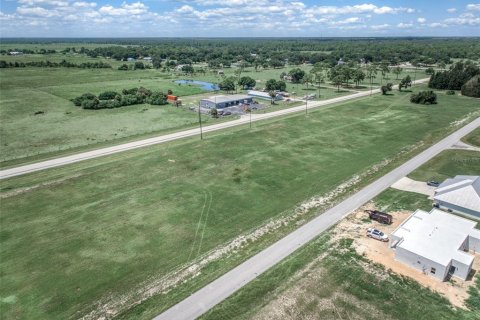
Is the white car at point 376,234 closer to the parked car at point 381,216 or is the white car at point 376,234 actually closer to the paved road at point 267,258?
the parked car at point 381,216

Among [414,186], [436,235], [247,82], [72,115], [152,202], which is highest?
[247,82]

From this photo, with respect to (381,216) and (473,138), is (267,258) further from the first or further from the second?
(473,138)

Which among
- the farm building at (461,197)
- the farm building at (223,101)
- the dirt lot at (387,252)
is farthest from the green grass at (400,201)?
the farm building at (223,101)

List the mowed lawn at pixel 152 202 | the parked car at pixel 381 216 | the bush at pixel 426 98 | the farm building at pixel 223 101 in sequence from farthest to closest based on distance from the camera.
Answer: the bush at pixel 426 98 < the farm building at pixel 223 101 < the parked car at pixel 381 216 < the mowed lawn at pixel 152 202

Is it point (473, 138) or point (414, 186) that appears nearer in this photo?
point (414, 186)

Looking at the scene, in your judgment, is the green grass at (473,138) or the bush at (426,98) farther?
the bush at (426,98)

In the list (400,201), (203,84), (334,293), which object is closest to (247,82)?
(203,84)
